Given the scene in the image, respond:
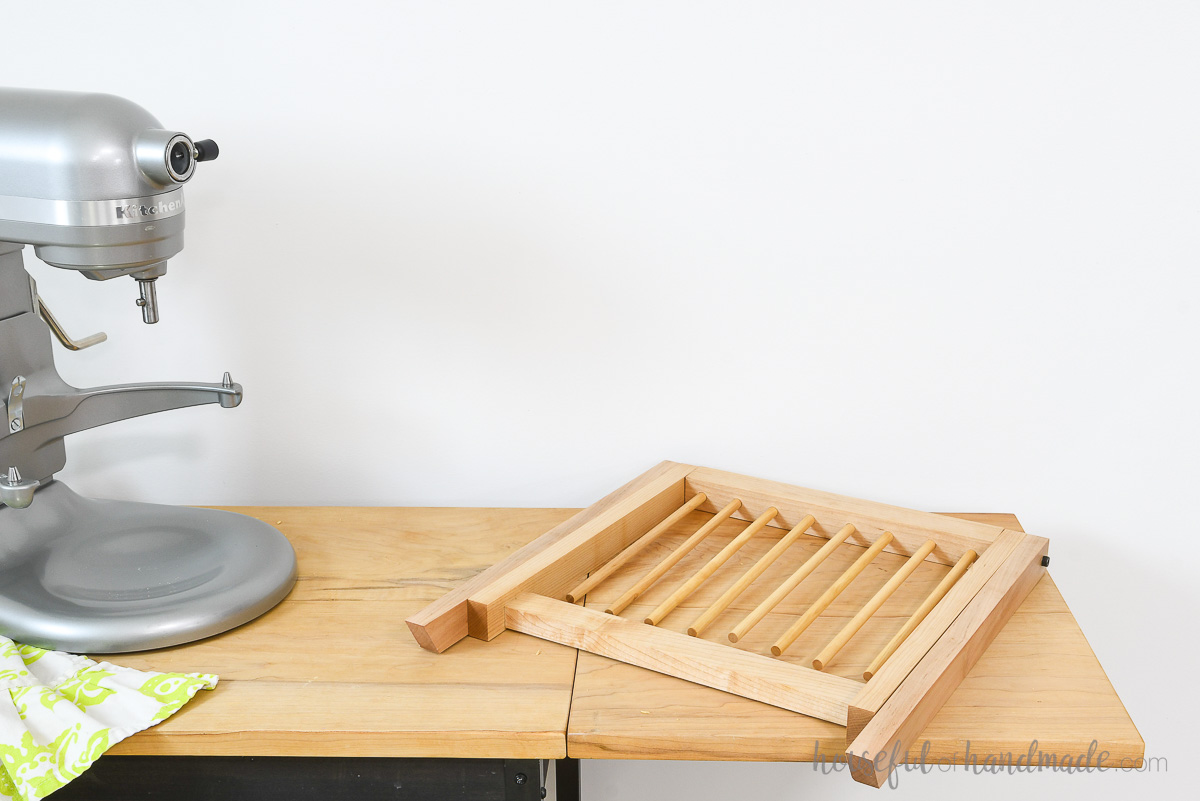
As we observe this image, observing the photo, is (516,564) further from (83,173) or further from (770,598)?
(83,173)

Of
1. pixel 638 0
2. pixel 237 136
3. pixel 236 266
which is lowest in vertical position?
pixel 236 266

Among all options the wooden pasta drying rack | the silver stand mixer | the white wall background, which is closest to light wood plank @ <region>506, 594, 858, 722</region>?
the wooden pasta drying rack

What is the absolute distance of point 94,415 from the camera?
97 cm

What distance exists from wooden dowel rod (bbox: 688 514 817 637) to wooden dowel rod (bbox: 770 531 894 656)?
2.3 inches

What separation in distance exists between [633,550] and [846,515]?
9.6 inches

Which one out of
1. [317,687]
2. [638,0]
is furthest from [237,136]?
[317,687]

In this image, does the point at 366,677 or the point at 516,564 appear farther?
the point at 516,564

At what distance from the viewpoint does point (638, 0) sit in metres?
1.08

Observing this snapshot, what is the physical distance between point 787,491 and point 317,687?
562 mm

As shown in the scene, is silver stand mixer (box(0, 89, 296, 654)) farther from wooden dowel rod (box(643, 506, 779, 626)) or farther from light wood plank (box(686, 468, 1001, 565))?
light wood plank (box(686, 468, 1001, 565))

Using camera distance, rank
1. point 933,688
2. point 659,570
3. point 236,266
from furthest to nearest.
Result: point 236,266, point 659,570, point 933,688

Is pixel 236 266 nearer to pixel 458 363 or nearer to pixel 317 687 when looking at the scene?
pixel 458 363

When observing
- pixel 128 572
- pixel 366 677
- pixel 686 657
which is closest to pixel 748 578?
pixel 686 657

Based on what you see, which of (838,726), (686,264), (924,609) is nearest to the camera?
(838,726)
